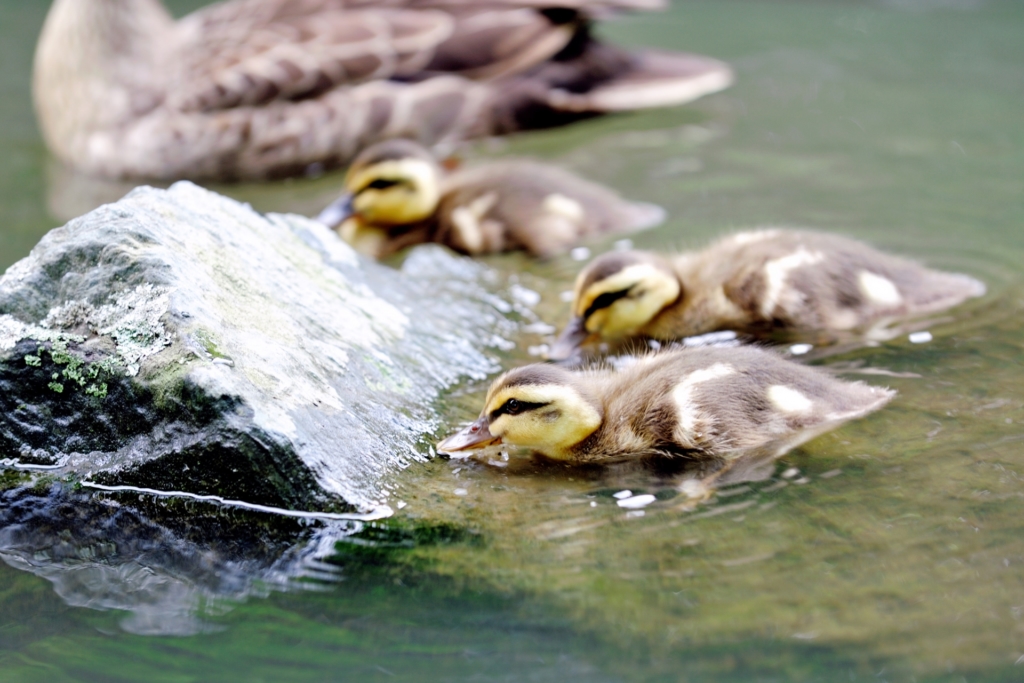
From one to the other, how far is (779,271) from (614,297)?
55cm

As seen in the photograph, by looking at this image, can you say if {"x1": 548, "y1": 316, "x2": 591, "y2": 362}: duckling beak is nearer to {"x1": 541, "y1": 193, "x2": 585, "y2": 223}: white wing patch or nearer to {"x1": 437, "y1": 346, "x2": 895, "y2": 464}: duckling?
{"x1": 437, "y1": 346, "x2": 895, "y2": 464}: duckling

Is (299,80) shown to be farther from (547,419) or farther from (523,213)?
(547,419)

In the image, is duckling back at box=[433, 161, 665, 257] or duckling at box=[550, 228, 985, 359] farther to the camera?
duckling back at box=[433, 161, 665, 257]

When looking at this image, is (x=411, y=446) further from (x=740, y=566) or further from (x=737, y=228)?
(x=737, y=228)

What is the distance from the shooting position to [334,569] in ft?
8.22

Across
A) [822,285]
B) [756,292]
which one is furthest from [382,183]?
[822,285]

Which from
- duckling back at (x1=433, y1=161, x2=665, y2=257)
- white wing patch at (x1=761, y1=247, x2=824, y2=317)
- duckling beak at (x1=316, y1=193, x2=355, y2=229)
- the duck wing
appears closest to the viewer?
white wing patch at (x1=761, y1=247, x2=824, y2=317)

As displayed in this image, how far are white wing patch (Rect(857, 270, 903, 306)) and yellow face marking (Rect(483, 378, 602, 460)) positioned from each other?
130cm

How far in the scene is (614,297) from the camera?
3844 millimetres

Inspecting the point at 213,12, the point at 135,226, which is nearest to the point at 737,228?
the point at 135,226

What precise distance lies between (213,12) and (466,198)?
2.58m

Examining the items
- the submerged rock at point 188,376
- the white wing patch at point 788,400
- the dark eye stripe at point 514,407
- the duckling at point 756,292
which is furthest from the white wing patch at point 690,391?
the duckling at point 756,292

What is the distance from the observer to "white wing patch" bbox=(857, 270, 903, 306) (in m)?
3.87

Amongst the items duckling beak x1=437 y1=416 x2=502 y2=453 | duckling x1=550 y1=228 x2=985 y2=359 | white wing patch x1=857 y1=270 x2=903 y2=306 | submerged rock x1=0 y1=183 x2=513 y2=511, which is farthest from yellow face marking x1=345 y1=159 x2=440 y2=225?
duckling beak x1=437 y1=416 x2=502 y2=453
